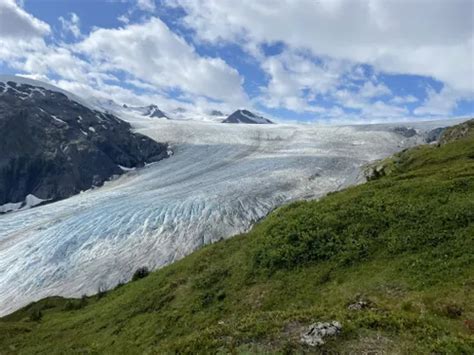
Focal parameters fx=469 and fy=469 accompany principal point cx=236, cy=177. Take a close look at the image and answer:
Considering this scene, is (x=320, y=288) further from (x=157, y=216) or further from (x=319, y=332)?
(x=157, y=216)

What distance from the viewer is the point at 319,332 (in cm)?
1187

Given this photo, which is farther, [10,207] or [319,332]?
[10,207]

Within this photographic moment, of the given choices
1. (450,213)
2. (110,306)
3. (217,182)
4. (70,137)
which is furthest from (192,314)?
(70,137)

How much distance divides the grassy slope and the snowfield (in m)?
27.7

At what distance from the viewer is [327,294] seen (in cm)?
1897

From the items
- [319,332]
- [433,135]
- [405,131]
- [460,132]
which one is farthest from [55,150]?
[319,332]

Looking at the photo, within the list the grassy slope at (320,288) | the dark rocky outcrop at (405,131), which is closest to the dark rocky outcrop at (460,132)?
the grassy slope at (320,288)

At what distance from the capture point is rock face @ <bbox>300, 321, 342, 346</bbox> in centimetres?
1158

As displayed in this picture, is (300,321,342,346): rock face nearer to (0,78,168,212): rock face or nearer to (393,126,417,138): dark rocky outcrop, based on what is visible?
(393,126,417,138): dark rocky outcrop

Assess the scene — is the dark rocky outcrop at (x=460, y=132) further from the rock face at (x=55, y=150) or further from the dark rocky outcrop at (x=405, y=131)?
the rock face at (x=55, y=150)

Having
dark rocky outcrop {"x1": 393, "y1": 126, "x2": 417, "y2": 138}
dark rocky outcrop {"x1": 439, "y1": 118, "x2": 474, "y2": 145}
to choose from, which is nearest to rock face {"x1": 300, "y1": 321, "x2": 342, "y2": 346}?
dark rocky outcrop {"x1": 439, "y1": 118, "x2": 474, "y2": 145}

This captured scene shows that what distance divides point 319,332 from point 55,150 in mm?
144628

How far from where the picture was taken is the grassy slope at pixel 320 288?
40.5 feet

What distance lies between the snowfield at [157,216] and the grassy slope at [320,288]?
90.7 ft
